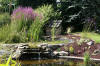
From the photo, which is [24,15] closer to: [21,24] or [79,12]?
[21,24]

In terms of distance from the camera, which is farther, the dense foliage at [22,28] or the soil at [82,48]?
the dense foliage at [22,28]

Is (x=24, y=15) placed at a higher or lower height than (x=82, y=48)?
higher

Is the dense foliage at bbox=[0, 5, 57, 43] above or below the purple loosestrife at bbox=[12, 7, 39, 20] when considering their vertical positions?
below

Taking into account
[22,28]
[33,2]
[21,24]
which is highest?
[33,2]

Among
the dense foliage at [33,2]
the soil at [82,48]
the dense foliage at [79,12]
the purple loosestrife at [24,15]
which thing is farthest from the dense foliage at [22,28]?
the dense foliage at [33,2]

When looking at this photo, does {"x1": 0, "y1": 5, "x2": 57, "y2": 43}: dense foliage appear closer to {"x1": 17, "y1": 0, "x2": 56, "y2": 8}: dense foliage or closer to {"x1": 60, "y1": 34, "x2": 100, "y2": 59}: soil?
{"x1": 60, "y1": 34, "x2": 100, "y2": 59}: soil

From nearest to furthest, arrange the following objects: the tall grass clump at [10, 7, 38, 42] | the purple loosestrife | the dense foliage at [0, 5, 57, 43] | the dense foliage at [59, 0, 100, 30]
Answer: the dense foliage at [0, 5, 57, 43] < the tall grass clump at [10, 7, 38, 42] < the purple loosestrife < the dense foliage at [59, 0, 100, 30]

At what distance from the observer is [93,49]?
8789 mm

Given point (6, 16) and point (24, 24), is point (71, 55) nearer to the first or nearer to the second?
point (24, 24)

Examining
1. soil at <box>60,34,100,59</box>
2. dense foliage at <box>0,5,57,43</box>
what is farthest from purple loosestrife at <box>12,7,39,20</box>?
soil at <box>60,34,100,59</box>

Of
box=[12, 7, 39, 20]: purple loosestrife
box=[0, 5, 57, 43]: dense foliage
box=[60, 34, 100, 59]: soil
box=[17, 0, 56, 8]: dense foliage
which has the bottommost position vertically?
box=[60, 34, 100, 59]: soil

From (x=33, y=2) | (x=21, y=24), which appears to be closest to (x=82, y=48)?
(x=21, y=24)

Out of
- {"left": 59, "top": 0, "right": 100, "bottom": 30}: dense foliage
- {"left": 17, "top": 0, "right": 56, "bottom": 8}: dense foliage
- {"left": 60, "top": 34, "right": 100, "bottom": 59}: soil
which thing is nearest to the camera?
{"left": 60, "top": 34, "right": 100, "bottom": 59}: soil

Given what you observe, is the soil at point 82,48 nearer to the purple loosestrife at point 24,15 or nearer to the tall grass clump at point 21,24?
the tall grass clump at point 21,24
